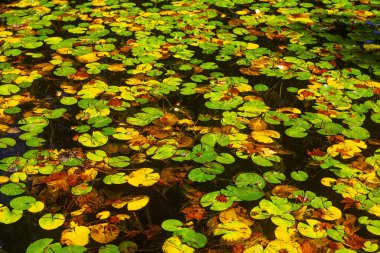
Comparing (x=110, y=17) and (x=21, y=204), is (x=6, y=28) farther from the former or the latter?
(x=21, y=204)

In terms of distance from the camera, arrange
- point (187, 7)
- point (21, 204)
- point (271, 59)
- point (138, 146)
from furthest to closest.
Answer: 1. point (187, 7)
2. point (271, 59)
3. point (138, 146)
4. point (21, 204)

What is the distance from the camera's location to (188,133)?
2.57 meters

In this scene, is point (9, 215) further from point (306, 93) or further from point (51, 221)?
point (306, 93)

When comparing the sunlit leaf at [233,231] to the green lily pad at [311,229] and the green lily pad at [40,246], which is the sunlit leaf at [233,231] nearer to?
the green lily pad at [311,229]

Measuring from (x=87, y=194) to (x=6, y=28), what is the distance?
8.12 feet

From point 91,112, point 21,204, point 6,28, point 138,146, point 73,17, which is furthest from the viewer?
point 73,17

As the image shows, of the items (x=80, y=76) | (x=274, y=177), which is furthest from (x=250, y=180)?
(x=80, y=76)

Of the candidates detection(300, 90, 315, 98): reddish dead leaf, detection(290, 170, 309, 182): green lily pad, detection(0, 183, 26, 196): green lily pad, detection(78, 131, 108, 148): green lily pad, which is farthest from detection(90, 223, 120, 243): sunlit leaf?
detection(300, 90, 315, 98): reddish dead leaf

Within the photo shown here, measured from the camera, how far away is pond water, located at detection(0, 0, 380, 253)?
1938 mm

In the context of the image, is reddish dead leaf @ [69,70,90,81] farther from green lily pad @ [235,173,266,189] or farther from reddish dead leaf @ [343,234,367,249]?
reddish dead leaf @ [343,234,367,249]

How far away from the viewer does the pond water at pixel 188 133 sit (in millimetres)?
1938

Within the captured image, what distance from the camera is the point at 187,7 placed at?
4543 mm

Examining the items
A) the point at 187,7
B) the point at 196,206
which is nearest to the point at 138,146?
the point at 196,206

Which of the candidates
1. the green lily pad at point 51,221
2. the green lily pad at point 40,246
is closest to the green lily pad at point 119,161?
the green lily pad at point 51,221
